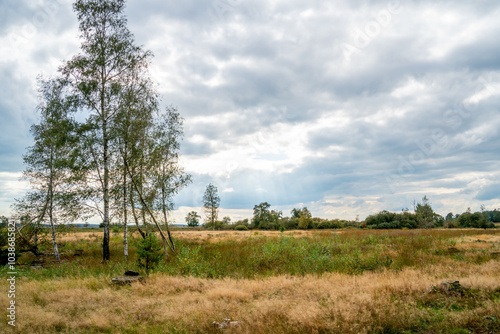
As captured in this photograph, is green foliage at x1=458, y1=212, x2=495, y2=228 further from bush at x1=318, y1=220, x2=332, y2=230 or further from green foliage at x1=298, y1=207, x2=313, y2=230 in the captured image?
green foliage at x1=298, y1=207, x2=313, y2=230

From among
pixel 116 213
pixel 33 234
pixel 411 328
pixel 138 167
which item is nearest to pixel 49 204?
pixel 33 234

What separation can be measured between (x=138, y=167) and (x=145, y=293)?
10.9 meters

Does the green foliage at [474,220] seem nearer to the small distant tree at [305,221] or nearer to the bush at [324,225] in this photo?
the bush at [324,225]

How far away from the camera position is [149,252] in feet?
43.8

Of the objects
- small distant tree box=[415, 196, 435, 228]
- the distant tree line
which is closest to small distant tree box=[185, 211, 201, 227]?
the distant tree line

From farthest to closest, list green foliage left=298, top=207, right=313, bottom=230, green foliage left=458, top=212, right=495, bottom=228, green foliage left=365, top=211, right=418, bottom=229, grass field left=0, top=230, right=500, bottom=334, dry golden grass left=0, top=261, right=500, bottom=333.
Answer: green foliage left=298, top=207, right=313, bottom=230 → green foliage left=365, top=211, right=418, bottom=229 → green foliage left=458, top=212, right=495, bottom=228 → dry golden grass left=0, top=261, right=500, bottom=333 → grass field left=0, top=230, right=500, bottom=334

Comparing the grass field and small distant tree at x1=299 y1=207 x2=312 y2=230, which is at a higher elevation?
the grass field

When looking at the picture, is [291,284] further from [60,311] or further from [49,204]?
[49,204]

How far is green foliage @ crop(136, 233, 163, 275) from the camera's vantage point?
43.3ft

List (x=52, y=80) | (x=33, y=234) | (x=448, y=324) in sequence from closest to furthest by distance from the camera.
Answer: (x=448, y=324) → (x=52, y=80) → (x=33, y=234)

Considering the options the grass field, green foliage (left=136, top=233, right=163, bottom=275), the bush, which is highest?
green foliage (left=136, top=233, right=163, bottom=275)

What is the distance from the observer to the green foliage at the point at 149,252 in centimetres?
1319

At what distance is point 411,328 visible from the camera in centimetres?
662

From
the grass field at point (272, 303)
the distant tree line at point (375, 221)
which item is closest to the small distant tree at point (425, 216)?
the distant tree line at point (375, 221)
